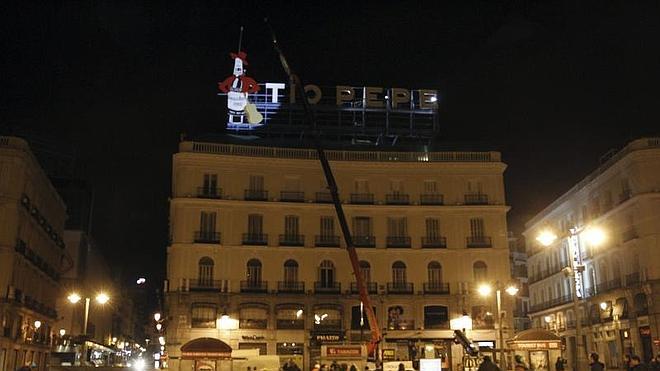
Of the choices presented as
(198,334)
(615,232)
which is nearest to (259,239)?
(198,334)

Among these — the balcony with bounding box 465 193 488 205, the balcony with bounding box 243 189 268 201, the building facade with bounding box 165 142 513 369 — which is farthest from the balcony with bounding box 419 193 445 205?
the balcony with bounding box 243 189 268 201

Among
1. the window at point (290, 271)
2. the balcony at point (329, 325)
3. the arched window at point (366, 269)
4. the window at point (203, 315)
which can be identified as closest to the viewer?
the window at point (203, 315)

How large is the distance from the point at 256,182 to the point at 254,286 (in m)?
8.41

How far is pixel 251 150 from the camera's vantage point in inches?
2212

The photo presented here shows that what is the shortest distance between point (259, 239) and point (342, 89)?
14.6m

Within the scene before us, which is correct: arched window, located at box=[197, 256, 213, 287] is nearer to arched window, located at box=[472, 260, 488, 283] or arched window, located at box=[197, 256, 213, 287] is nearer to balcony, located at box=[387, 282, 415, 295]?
balcony, located at box=[387, 282, 415, 295]

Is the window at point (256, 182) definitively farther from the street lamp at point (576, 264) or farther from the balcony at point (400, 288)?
the street lamp at point (576, 264)

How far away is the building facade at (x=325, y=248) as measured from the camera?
2067 inches

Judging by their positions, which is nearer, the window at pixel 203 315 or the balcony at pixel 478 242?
the window at pixel 203 315

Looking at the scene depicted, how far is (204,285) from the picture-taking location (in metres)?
52.3

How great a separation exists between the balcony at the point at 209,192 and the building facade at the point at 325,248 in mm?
106

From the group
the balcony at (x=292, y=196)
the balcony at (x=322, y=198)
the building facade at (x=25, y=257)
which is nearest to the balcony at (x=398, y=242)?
the balcony at (x=322, y=198)

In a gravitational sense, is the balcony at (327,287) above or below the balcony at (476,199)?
below

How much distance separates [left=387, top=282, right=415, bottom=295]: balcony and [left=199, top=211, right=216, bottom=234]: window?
14.6 meters
